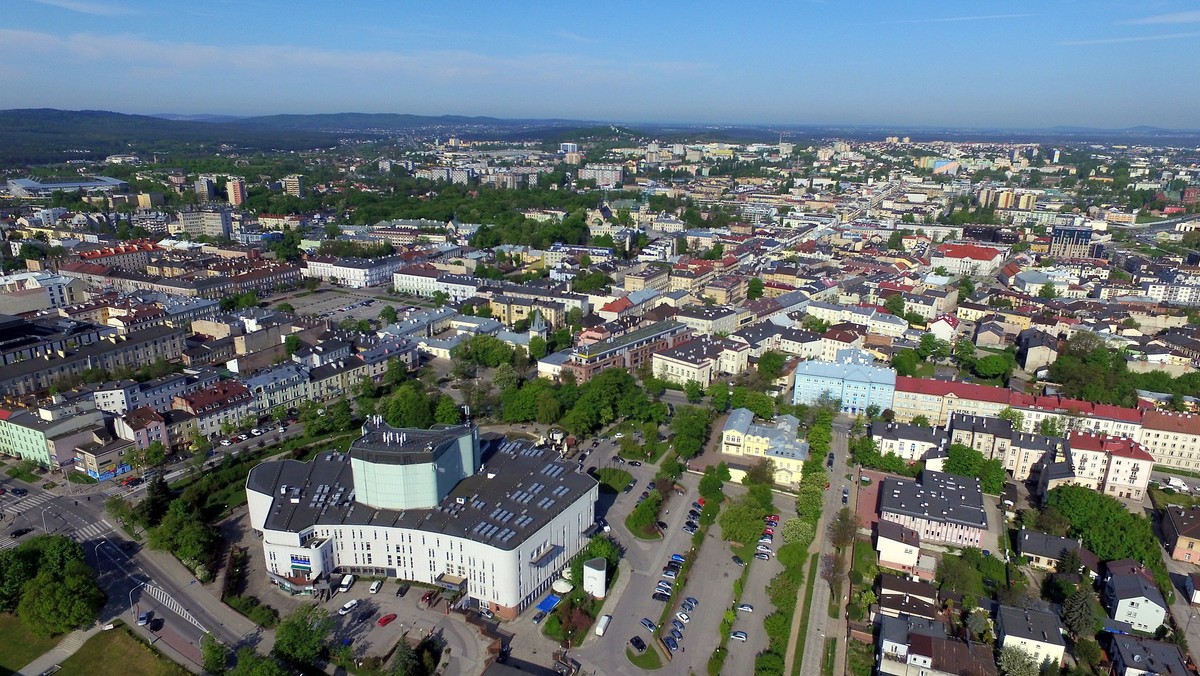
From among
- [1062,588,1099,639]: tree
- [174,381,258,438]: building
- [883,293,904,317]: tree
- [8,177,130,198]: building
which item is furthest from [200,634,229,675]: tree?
[8,177,130,198]: building

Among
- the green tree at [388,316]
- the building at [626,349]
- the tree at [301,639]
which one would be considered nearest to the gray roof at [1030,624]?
the tree at [301,639]

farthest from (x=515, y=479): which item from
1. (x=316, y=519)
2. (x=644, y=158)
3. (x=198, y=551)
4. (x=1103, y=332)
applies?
(x=644, y=158)

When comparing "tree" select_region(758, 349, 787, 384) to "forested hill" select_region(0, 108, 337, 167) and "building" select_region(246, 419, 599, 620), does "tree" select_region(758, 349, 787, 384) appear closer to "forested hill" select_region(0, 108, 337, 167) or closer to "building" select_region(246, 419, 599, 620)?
"building" select_region(246, 419, 599, 620)

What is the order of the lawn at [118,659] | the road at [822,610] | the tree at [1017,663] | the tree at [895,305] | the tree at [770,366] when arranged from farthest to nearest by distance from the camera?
the tree at [895,305]
the tree at [770,366]
the road at [822,610]
the lawn at [118,659]
the tree at [1017,663]

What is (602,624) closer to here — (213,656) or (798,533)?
(798,533)

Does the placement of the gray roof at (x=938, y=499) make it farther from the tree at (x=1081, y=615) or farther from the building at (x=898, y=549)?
the tree at (x=1081, y=615)

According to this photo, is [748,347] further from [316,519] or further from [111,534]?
[111,534]

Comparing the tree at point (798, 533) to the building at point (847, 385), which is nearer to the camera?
the tree at point (798, 533)
